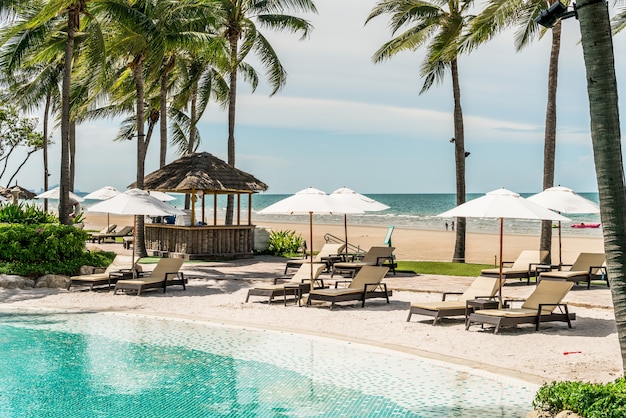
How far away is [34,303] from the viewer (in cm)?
1412

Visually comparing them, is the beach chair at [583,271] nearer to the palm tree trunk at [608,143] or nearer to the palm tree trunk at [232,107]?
the palm tree trunk at [608,143]

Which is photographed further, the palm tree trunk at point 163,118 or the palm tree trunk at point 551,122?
the palm tree trunk at point 163,118

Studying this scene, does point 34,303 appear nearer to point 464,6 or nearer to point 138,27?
point 138,27

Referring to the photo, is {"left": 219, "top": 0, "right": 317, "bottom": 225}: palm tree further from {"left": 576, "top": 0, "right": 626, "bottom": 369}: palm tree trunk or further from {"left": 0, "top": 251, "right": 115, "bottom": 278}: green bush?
{"left": 576, "top": 0, "right": 626, "bottom": 369}: palm tree trunk

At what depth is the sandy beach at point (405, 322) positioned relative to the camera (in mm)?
8930

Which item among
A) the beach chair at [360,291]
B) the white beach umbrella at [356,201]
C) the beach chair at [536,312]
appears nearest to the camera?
the beach chair at [536,312]

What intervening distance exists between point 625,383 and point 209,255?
1749 centimetres

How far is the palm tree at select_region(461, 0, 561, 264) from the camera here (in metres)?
17.4

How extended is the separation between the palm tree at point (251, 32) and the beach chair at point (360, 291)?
1216 centimetres

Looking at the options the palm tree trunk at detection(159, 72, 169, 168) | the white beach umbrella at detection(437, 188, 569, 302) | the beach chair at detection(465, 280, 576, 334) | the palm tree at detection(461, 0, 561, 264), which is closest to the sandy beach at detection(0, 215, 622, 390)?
the beach chair at detection(465, 280, 576, 334)

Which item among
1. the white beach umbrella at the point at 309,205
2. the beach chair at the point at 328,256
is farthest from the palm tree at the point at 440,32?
the white beach umbrella at the point at 309,205

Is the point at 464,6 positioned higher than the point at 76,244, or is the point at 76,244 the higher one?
the point at 464,6

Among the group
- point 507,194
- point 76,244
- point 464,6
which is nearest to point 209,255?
point 76,244

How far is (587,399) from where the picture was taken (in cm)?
547
